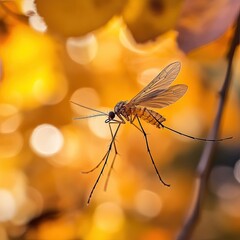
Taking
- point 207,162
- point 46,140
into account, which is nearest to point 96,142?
point 46,140

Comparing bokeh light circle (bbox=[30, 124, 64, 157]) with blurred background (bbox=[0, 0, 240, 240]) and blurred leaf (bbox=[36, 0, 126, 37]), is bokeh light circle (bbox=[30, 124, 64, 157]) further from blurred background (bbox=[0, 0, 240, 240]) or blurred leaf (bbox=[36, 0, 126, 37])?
blurred leaf (bbox=[36, 0, 126, 37])

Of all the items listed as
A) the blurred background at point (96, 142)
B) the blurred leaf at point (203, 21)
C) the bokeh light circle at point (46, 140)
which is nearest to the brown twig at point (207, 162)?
the blurred leaf at point (203, 21)

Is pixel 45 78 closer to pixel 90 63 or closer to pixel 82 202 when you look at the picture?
pixel 90 63

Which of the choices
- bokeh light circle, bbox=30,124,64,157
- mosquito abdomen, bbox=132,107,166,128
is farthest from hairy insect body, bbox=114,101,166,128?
bokeh light circle, bbox=30,124,64,157

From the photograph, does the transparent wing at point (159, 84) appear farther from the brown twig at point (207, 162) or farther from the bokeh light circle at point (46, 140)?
the bokeh light circle at point (46, 140)

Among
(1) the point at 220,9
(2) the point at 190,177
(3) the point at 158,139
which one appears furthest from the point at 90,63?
(1) the point at 220,9

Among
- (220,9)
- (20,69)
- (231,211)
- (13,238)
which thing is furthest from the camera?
(231,211)
